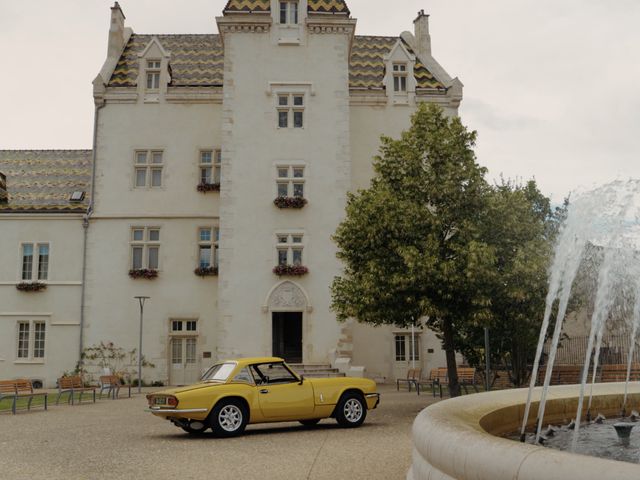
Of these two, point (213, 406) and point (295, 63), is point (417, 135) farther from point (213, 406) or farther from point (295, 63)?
point (295, 63)

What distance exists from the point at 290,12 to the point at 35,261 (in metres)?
16.9

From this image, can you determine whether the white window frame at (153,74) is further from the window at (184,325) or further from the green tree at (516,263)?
the green tree at (516,263)

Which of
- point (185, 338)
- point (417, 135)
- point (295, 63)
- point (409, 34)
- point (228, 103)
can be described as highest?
point (409, 34)

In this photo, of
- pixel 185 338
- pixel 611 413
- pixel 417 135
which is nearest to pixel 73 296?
pixel 185 338

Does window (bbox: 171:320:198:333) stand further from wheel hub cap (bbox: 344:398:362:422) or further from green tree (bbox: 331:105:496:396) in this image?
wheel hub cap (bbox: 344:398:362:422)

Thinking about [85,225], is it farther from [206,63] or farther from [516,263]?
[516,263]

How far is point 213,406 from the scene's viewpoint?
1336cm

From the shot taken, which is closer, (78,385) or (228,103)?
(78,385)

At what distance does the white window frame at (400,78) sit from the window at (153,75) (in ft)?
38.9

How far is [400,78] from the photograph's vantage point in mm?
36125

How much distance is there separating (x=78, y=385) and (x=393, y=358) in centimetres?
1476

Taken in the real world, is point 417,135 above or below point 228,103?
below

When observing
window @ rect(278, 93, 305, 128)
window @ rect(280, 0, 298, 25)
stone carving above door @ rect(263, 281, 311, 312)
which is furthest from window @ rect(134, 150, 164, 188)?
window @ rect(280, 0, 298, 25)

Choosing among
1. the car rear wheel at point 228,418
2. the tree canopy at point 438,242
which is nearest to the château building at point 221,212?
the tree canopy at point 438,242
